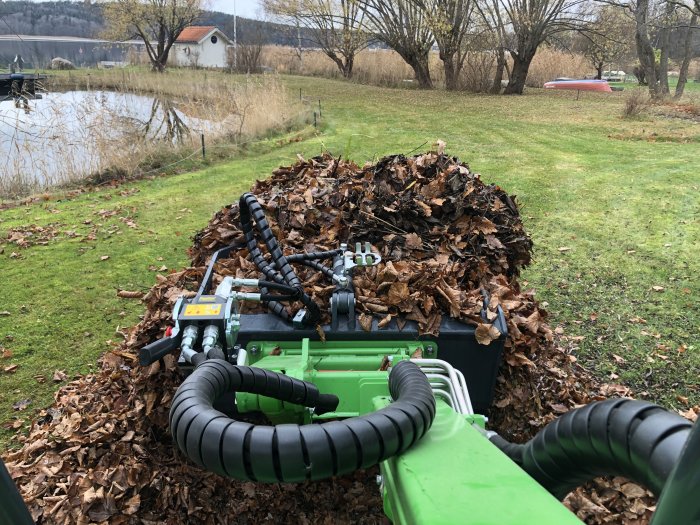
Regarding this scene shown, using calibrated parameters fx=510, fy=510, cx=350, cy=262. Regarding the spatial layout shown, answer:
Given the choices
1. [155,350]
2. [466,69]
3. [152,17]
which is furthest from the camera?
[152,17]

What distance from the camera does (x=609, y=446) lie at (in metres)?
1.09

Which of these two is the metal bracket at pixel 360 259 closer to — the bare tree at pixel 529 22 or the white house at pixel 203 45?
the bare tree at pixel 529 22

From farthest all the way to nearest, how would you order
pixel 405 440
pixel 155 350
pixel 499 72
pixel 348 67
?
pixel 348 67
pixel 499 72
pixel 155 350
pixel 405 440

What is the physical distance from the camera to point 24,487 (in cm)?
259

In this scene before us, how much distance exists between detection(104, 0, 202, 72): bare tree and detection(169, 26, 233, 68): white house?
45.7 feet

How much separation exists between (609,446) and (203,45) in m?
58.7

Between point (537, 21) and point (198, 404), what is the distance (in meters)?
23.6

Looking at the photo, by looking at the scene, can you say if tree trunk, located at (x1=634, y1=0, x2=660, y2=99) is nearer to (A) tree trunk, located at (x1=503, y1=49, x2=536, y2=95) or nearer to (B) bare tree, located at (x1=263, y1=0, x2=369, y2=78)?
(A) tree trunk, located at (x1=503, y1=49, x2=536, y2=95)

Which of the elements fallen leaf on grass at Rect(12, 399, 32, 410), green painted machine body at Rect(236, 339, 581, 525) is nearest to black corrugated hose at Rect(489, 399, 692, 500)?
green painted machine body at Rect(236, 339, 581, 525)

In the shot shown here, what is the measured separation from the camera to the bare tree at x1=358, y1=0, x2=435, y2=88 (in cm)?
2389

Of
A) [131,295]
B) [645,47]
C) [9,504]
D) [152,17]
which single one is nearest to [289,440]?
[9,504]

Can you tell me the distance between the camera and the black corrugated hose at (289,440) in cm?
114

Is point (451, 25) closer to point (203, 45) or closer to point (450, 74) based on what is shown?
point (450, 74)

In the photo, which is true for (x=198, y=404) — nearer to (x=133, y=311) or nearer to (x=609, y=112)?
(x=133, y=311)
